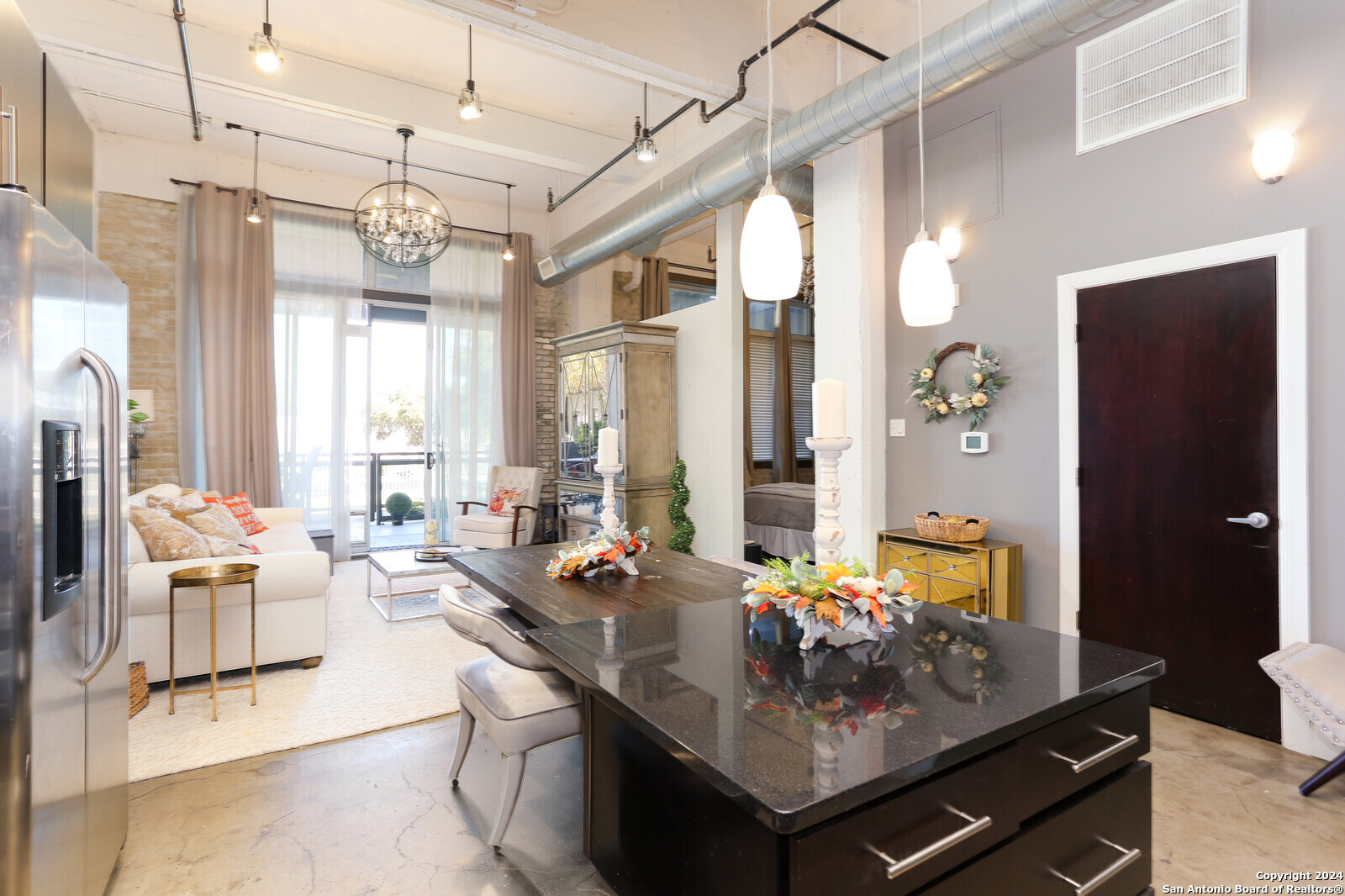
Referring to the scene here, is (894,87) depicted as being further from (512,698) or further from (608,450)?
(512,698)

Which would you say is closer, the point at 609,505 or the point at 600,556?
the point at 600,556

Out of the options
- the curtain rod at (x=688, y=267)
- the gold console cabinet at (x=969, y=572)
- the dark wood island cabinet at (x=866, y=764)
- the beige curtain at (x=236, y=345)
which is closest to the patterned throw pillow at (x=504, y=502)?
the beige curtain at (x=236, y=345)

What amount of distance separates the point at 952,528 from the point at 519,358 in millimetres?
5296

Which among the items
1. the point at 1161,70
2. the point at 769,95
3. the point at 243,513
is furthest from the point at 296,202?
the point at 1161,70

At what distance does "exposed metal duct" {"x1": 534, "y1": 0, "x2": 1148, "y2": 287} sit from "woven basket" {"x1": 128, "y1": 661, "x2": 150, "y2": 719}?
4.19 m

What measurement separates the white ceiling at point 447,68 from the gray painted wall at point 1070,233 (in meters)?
0.99

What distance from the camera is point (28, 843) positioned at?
1227mm

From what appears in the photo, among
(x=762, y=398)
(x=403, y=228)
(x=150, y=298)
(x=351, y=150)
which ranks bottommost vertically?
(x=762, y=398)

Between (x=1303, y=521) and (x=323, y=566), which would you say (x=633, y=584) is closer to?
(x=323, y=566)

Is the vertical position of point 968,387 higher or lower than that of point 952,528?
higher

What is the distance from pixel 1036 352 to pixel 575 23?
9.54 ft

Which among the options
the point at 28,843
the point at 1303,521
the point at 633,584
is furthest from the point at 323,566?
the point at 1303,521

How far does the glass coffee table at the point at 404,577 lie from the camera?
4.54m

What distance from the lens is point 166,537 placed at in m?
3.44
